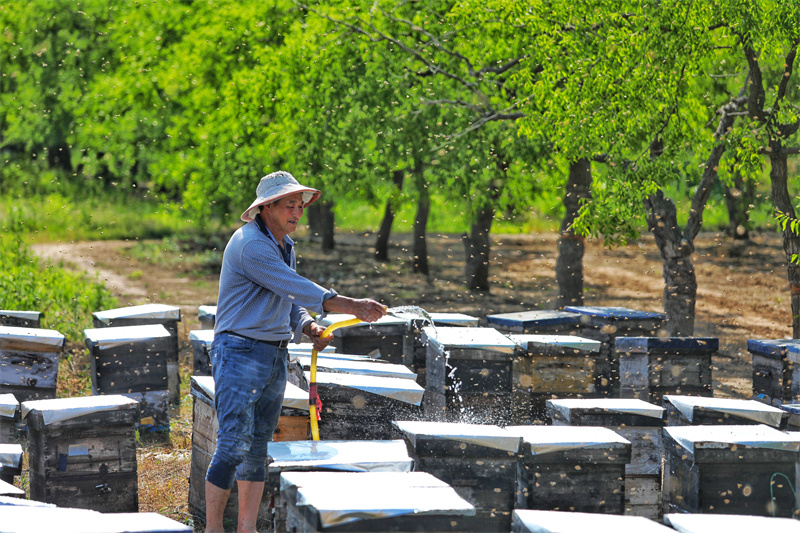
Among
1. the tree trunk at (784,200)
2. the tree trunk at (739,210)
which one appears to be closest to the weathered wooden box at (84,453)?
the tree trunk at (784,200)

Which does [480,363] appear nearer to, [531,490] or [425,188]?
[531,490]

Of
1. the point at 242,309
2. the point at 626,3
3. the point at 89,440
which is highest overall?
the point at 626,3

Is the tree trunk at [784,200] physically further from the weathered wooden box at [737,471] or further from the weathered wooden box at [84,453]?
the weathered wooden box at [84,453]

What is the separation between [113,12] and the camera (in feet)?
72.5

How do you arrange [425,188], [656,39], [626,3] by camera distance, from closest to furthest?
[656,39]
[626,3]
[425,188]

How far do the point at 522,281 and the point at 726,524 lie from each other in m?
17.7

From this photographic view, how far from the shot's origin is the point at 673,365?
7.20 metres

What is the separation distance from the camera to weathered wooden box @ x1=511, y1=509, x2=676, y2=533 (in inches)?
123

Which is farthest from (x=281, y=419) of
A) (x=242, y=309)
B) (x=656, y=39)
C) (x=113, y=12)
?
(x=113, y=12)

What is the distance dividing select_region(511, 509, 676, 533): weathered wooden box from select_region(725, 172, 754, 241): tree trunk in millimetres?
18692

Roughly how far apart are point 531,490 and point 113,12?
21.1m

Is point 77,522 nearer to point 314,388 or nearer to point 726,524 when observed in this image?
point 314,388

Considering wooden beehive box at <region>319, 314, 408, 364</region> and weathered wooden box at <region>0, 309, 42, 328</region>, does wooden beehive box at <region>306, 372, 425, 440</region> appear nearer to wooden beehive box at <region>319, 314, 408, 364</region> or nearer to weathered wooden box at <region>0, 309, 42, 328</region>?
wooden beehive box at <region>319, 314, 408, 364</region>

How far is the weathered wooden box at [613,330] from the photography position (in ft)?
26.4
